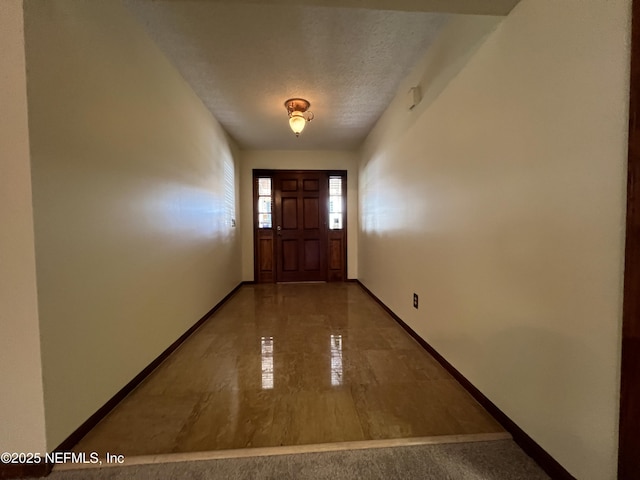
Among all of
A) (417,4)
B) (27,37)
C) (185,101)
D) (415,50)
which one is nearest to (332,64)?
(415,50)

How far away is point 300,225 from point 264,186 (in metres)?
0.95

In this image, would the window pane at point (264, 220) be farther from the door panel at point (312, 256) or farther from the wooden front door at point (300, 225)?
the door panel at point (312, 256)

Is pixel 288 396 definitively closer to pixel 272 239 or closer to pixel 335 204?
pixel 272 239

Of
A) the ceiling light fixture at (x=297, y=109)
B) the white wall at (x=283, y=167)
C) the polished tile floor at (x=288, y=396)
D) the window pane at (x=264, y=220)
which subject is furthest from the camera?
the window pane at (x=264, y=220)

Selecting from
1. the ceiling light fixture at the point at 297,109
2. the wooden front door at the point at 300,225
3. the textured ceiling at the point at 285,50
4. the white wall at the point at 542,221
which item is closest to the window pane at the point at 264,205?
the wooden front door at the point at 300,225

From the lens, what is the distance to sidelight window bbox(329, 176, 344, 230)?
5.06 metres

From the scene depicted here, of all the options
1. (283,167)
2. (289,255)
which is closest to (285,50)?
(283,167)

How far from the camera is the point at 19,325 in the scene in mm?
1100

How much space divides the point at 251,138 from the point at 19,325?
3676 millimetres

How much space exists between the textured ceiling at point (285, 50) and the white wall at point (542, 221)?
43 cm

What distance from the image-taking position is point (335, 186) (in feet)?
16.6

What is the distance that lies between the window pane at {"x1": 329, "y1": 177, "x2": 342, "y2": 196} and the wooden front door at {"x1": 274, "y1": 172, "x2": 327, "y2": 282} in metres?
0.12

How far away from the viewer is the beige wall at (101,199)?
1.15m

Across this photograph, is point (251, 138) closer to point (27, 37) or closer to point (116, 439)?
point (27, 37)
